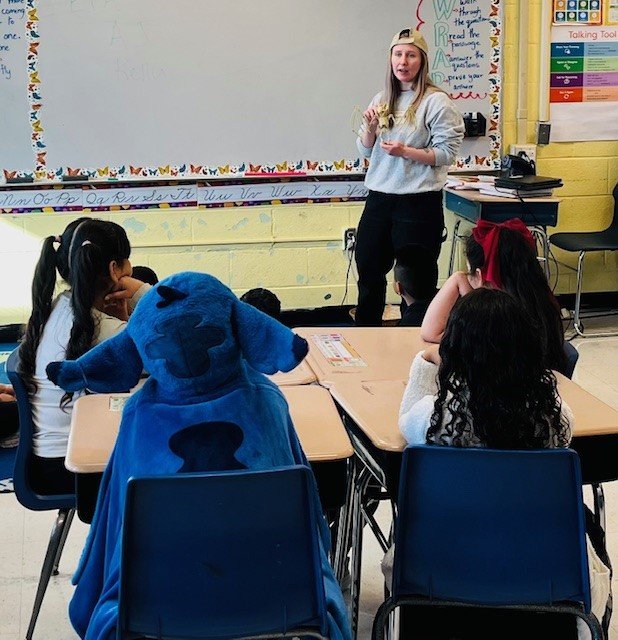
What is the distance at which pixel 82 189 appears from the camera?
202 inches

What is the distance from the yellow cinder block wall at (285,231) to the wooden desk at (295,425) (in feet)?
9.58

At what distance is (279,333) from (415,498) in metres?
0.40

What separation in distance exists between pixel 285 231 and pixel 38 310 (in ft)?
9.87

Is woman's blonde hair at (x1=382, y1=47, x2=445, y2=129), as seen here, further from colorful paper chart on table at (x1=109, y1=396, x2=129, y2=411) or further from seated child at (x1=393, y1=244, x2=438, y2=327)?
colorful paper chart on table at (x1=109, y1=396, x2=129, y2=411)

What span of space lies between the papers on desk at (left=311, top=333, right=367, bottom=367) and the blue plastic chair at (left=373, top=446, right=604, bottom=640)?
36.3 inches

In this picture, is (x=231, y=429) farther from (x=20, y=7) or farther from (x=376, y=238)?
(x=20, y=7)

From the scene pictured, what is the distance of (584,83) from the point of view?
551 centimetres

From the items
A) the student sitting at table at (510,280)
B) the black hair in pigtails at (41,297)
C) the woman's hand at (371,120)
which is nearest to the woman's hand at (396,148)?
the woman's hand at (371,120)

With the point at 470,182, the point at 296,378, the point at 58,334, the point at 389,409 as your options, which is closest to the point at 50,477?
the point at 58,334

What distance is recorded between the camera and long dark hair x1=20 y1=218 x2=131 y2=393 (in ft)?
7.97

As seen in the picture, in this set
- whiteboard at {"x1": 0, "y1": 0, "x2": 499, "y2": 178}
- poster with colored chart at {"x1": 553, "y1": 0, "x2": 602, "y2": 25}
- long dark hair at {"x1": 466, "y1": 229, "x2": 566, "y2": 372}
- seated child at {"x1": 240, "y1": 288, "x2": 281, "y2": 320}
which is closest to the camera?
long dark hair at {"x1": 466, "y1": 229, "x2": 566, "y2": 372}

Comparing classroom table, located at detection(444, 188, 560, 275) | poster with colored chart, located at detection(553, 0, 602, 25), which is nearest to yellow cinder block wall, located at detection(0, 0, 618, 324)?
poster with colored chart, located at detection(553, 0, 602, 25)

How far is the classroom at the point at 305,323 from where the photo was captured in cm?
168

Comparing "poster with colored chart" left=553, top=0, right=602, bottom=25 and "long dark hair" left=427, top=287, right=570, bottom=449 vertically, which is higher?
"poster with colored chart" left=553, top=0, right=602, bottom=25
